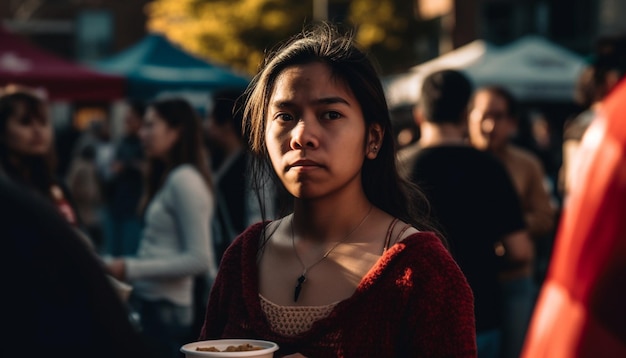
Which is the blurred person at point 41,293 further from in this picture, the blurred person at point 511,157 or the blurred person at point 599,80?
the blurred person at point 511,157

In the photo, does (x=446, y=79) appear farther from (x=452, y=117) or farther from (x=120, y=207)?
(x=120, y=207)

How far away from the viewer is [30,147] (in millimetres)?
5266

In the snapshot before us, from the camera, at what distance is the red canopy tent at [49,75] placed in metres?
11.6

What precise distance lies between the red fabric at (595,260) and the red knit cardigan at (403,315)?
1.12 m

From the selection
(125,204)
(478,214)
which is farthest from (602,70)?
(125,204)

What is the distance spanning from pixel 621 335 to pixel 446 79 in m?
4.15

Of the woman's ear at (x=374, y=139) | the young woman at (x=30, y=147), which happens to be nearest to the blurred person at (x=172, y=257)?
the young woman at (x=30, y=147)

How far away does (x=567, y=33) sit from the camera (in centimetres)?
3550

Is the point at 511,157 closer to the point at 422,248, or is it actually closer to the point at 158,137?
the point at 158,137

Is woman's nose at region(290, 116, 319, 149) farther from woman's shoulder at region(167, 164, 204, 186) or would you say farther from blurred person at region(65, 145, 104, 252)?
Result: blurred person at region(65, 145, 104, 252)

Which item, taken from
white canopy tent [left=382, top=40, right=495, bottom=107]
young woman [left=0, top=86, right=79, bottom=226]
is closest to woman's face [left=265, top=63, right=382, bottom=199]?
young woman [left=0, top=86, right=79, bottom=226]

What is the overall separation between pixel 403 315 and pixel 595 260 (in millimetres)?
1207

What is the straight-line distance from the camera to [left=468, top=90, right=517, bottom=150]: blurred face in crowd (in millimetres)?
6500

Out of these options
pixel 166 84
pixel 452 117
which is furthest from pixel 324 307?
pixel 166 84
